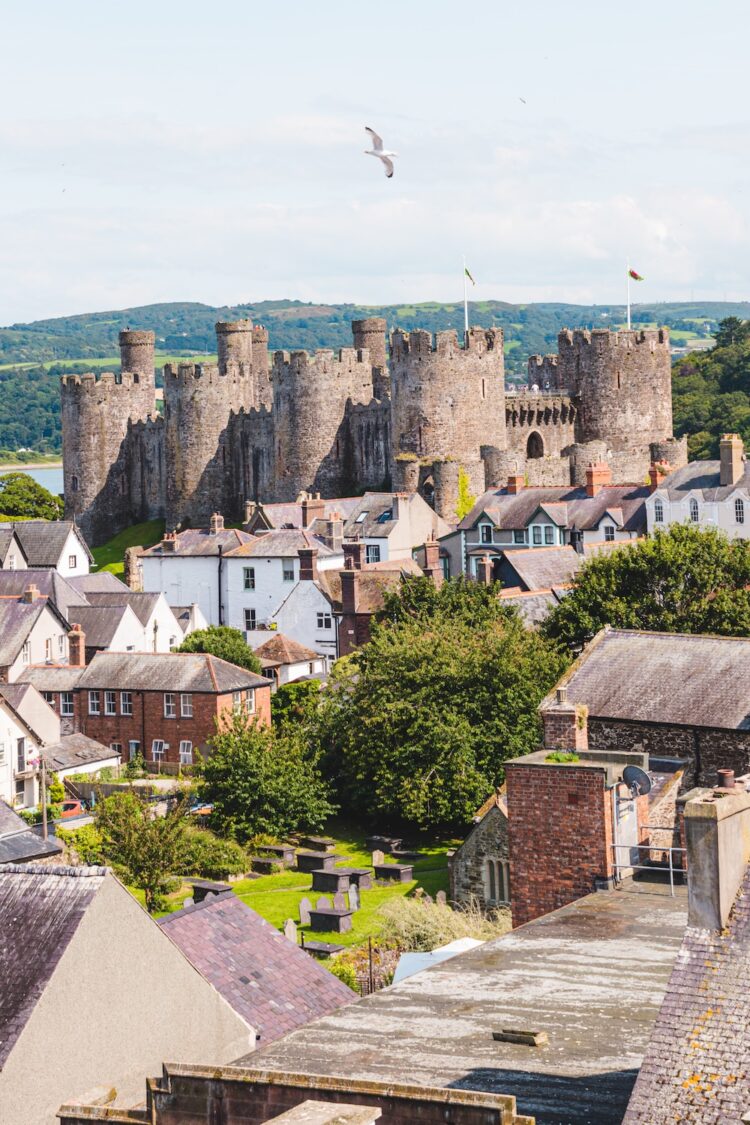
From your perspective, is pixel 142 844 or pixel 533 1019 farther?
pixel 142 844

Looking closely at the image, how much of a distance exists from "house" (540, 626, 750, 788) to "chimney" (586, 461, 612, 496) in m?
37.6

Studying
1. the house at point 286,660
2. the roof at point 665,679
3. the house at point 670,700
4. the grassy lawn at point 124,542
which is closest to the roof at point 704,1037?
the house at point 670,700

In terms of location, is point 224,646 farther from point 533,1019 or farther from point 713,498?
point 533,1019

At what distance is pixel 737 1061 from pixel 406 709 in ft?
121

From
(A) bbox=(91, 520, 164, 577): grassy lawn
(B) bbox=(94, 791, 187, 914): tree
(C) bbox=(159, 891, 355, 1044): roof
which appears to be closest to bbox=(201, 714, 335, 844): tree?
(B) bbox=(94, 791, 187, 914): tree

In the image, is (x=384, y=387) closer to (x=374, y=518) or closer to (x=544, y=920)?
(x=374, y=518)

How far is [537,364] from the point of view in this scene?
92.6m

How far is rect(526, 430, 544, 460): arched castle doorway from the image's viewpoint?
8856 centimetres

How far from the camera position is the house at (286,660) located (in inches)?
2511

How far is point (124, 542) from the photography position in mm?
97500

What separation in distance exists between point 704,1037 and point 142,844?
31592mm

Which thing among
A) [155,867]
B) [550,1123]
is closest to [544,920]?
[550,1123]

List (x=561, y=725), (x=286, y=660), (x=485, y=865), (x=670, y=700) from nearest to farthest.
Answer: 1. (x=561, y=725)
2. (x=670, y=700)
3. (x=485, y=865)
4. (x=286, y=660)

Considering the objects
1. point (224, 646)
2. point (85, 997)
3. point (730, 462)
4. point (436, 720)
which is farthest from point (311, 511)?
point (85, 997)
